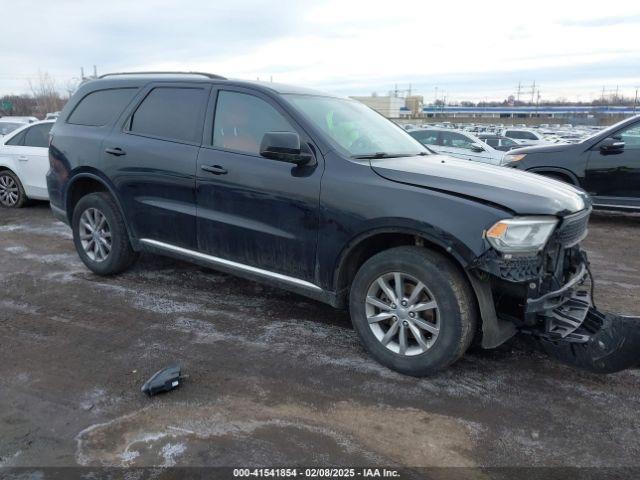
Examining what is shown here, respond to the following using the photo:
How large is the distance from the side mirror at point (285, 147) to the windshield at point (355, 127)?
31 centimetres

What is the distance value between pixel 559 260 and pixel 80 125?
4.62 metres

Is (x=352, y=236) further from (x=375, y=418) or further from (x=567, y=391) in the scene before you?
(x=567, y=391)

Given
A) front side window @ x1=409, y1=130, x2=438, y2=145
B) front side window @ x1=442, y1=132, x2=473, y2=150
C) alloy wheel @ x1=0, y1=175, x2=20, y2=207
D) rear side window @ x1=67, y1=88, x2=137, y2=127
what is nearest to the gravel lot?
rear side window @ x1=67, y1=88, x2=137, y2=127

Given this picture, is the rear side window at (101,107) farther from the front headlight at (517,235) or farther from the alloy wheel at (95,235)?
the front headlight at (517,235)

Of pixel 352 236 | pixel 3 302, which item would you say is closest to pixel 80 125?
pixel 3 302

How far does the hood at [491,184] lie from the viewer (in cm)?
322

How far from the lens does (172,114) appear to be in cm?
472

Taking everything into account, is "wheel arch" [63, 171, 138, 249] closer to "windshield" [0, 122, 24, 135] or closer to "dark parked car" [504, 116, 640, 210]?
"dark parked car" [504, 116, 640, 210]

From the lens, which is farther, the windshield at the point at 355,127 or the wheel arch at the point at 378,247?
the windshield at the point at 355,127

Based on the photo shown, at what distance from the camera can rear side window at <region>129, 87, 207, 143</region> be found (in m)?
4.55

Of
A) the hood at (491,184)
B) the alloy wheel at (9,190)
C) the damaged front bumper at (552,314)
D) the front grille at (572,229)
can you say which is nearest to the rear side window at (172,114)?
the hood at (491,184)

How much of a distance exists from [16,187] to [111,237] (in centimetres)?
519

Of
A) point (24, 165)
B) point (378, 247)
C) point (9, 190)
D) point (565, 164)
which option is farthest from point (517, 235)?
point (9, 190)

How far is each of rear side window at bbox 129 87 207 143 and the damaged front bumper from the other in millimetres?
2687
